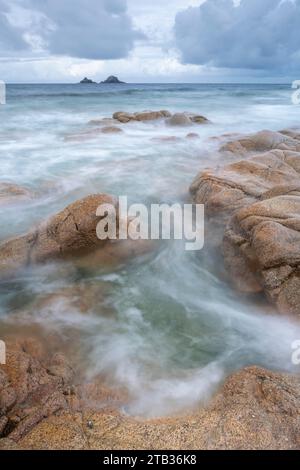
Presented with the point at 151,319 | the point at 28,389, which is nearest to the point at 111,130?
the point at 151,319

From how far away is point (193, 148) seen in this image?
607 inches

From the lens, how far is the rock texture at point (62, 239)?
625 centimetres

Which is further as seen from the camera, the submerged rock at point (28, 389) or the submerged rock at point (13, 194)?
the submerged rock at point (13, 194)

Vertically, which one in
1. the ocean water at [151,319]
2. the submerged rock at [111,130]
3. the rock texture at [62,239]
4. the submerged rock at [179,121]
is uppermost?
the submerged rock at [179,121]

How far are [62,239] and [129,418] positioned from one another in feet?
11.9

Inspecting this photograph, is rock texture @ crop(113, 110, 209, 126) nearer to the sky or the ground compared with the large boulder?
nearer to the sky

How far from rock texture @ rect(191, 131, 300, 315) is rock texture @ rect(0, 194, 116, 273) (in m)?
2.37

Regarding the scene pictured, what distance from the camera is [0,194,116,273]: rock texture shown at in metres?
6.25

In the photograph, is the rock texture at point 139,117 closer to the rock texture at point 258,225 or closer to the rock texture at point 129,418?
the rock texture at point 258,225

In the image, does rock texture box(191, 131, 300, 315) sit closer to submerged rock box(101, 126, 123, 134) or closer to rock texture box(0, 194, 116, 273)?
rock texture box(0, 194, 116, 273)

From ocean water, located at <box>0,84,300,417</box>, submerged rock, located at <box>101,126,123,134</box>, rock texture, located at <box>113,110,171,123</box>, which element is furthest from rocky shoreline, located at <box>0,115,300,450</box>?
rock texture, located at <box>113,110,171,123</box>

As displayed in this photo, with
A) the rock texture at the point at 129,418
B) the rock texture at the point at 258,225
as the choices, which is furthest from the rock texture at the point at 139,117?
the rock texture at the point at 129,418
